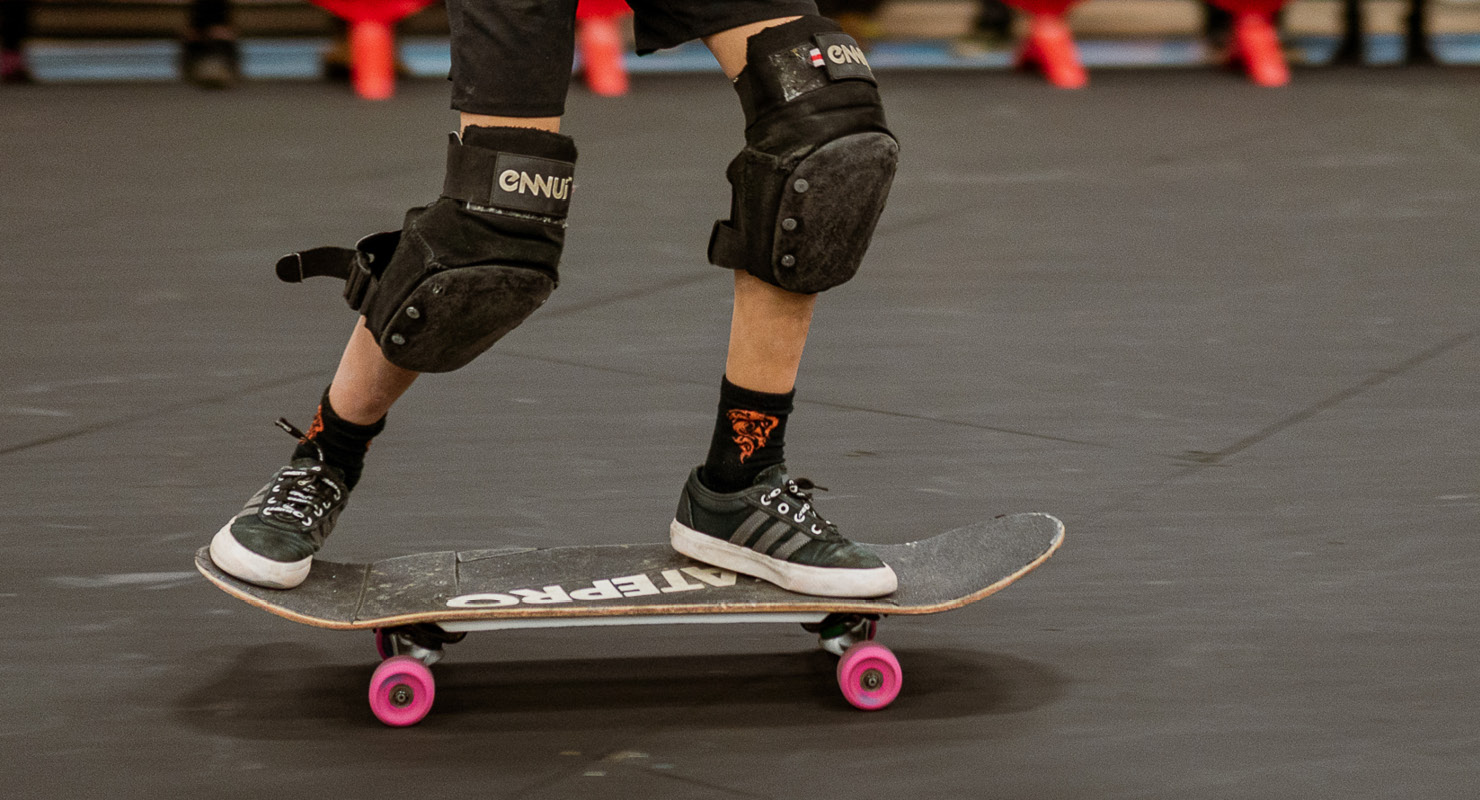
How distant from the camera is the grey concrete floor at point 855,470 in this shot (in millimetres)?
1978

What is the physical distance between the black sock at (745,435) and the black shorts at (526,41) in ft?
1.36

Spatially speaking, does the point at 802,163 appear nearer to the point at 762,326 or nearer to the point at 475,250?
the point at 762,326

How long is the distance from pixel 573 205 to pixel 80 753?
3.53 metres

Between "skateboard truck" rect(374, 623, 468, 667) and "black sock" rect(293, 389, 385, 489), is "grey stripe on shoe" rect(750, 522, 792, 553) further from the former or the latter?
"black sock" rect(293, 389, 385, 489)

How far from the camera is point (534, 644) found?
229cm

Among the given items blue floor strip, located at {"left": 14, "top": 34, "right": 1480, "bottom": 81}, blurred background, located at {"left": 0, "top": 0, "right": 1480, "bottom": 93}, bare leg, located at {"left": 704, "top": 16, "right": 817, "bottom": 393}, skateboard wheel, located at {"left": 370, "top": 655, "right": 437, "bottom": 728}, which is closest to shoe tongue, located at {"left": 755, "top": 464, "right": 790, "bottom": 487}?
bare leg, located at {"left": 704, "top": 16, "right": 817, "bottom": 393}

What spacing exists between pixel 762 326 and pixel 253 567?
67cm

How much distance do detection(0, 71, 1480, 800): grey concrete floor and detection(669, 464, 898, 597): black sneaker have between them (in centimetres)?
13

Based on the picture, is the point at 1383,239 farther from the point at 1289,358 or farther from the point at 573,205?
the point at 573,205

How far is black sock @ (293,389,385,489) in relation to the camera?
90.1 inches

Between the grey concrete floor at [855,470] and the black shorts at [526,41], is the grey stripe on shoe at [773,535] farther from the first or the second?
the black shorts at [526,41]

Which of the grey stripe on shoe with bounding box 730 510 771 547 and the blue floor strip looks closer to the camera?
the grey stripe on shoe with bounding box 730 510 771 547

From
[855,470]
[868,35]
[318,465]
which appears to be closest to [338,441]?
[318,465]

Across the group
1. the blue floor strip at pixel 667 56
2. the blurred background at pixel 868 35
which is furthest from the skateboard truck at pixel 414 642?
the blue floor strip at pixel 667 56
